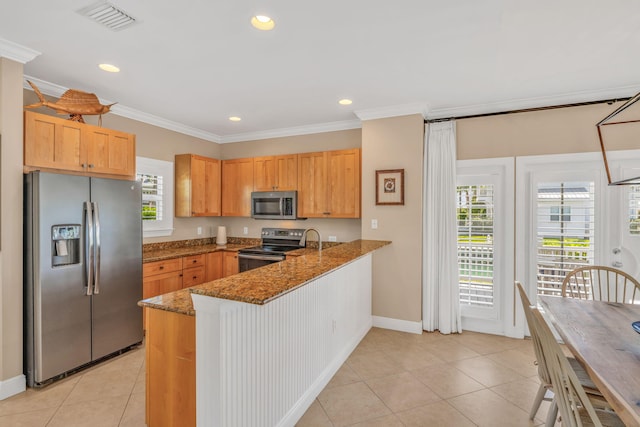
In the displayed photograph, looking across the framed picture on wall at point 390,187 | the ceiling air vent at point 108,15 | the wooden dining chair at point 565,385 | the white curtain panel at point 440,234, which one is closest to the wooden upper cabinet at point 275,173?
the framed picture on wall at point 390,187

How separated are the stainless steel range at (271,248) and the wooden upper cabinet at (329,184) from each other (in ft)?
1.51

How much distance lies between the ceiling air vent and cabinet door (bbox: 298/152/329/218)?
8.65 feet

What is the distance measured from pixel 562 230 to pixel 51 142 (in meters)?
5.06

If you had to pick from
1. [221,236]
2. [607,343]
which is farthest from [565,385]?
[221,236]

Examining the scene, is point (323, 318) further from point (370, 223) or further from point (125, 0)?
point (125, 0)

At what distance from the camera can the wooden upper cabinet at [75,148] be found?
8.76 feet

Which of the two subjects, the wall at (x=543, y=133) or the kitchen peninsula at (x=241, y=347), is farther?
the wall at (x=543, y=133)

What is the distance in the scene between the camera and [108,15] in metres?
2.00

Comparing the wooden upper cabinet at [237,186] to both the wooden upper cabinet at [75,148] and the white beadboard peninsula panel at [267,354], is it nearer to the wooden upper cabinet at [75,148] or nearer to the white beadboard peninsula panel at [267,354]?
the wooden upper cabinet at [75,148]

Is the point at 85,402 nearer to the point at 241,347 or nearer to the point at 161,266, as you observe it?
the point at 161,266

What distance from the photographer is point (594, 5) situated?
6.22 feet

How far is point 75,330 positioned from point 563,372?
3.46 m

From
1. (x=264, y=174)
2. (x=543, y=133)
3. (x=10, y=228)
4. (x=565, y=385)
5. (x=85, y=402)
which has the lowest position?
(x=85, y=402)

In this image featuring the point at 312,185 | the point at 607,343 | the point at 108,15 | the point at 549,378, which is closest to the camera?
the point at 607,343
